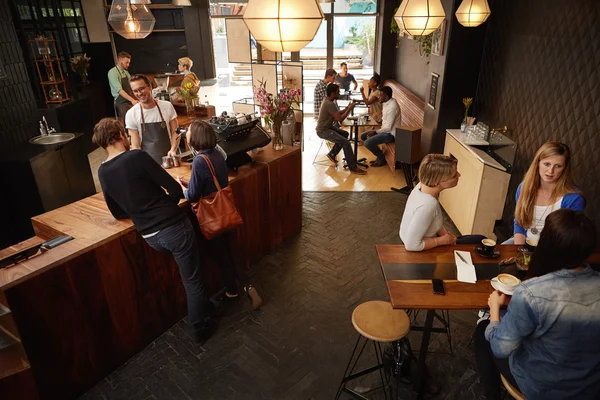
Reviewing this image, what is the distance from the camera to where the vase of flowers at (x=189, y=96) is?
6.32m

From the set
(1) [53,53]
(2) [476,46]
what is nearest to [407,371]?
(2) [476,46]

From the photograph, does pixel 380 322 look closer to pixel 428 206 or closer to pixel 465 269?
pixel 465 269

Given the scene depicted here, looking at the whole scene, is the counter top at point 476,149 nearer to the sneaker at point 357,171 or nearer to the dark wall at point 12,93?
the sneaker at point 357,171

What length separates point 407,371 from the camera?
2852 mm

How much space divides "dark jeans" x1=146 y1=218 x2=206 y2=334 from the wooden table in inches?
55.2

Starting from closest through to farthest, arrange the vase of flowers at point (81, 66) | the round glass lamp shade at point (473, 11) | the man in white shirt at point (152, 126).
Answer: the man in white shirt at point (152, 126) < the round glass lamp shade at point (473, 11) < the vase of flowers at point (81, 66)

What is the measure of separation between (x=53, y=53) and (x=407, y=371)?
8190mm

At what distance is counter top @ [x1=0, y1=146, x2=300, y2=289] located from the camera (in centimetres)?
247

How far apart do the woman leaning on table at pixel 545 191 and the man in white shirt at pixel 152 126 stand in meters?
3.09

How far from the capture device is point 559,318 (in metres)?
1.64

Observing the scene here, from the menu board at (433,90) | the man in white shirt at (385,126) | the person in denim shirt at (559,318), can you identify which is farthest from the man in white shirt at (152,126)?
the man in white shirt at (385,126)

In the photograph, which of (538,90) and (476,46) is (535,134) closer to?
(538,90)

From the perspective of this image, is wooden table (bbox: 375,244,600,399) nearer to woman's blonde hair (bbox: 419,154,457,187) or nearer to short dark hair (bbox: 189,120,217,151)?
woman's blonde hair (bbox: 419,154,457,187)

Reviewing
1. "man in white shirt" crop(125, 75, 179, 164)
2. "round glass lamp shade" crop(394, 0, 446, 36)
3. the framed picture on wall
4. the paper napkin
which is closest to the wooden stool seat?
the paper napkin
